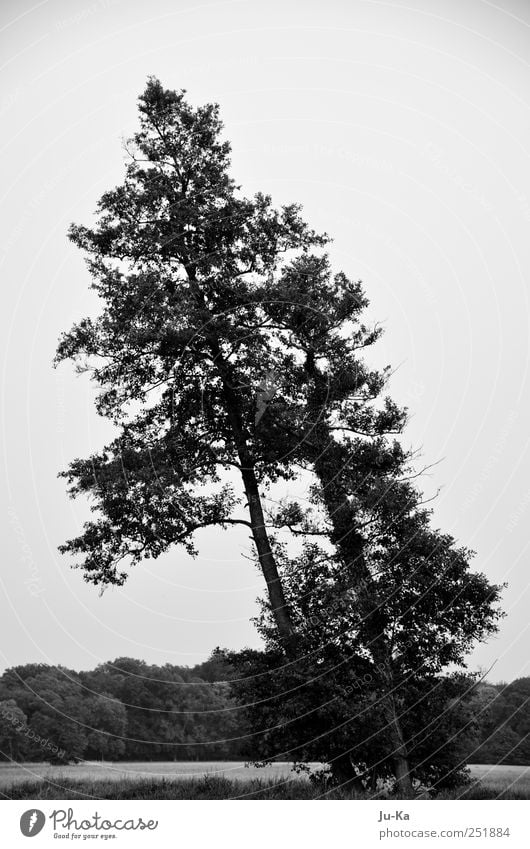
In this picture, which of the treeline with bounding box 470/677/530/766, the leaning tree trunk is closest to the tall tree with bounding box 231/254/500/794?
the leaning tree trunk

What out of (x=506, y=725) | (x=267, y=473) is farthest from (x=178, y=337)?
(x=506, y=725)

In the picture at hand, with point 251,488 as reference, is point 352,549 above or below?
below

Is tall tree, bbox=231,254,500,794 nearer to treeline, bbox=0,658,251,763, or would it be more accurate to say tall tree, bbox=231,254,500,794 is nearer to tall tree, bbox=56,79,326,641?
tall tree, bbox=56,79,326,641

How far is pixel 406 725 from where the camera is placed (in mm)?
17547

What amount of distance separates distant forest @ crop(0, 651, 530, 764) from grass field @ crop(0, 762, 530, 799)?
1.29m

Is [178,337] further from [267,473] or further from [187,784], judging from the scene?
[187,784]

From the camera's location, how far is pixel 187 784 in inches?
691

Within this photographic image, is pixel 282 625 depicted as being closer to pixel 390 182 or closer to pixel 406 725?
pixel 406 725

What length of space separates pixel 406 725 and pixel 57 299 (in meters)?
15.4
